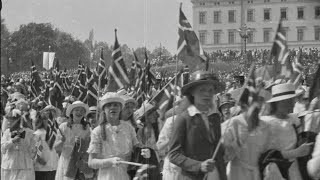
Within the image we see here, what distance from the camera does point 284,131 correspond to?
7.19 meters

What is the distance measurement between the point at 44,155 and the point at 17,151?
43.3 inches

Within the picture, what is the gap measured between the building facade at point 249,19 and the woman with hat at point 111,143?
8958 centimetres

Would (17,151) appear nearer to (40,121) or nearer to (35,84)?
(40,121)

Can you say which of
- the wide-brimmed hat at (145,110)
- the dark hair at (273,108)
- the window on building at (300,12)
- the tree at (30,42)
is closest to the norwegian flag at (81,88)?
the wide-brimmed hat at (145,110)

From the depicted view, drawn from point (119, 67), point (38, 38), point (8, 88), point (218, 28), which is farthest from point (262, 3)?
point (119, 67)

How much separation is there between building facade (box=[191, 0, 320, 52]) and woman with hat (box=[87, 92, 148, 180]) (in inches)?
3527

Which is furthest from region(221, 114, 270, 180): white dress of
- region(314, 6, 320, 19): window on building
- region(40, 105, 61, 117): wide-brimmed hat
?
region(314, 6, 320, 19): window on building

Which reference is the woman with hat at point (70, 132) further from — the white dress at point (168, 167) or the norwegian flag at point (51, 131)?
the white dress at point (168, 167)

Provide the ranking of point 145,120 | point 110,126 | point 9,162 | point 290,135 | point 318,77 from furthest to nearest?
point 9,162 → point 145,120 → point 318,77 → point 110,126 → point 290,135

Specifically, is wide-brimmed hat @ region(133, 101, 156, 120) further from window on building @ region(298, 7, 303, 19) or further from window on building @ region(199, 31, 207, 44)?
window on building @ region(298, 7, 303, 19)

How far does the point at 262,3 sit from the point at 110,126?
92708mm

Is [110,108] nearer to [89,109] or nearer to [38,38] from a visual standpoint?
[89,109]

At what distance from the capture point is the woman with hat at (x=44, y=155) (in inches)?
457

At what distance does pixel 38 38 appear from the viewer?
80938 mm
